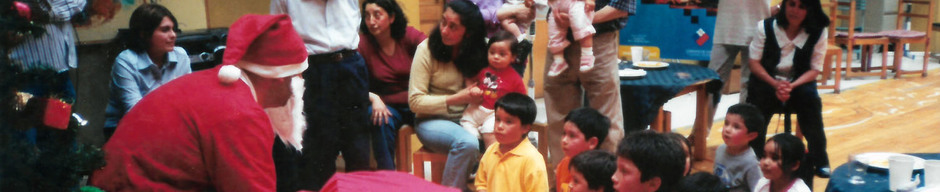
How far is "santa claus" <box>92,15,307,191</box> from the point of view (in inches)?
66.6

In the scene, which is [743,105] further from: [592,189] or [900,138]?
[900,138]

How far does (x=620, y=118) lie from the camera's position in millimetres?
3285

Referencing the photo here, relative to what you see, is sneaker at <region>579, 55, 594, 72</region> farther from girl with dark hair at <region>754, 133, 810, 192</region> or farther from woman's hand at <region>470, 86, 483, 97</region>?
girl with dark hair at <region>754, 133, 810, 192</region>

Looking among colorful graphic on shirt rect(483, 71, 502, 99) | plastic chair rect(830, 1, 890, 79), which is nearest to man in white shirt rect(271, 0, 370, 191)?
colorful graphic on shirt rect(483, 71, 502, 99)

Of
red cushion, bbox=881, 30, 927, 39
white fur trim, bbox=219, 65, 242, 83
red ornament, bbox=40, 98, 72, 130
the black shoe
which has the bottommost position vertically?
the black shoe

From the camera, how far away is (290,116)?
2072 millimetres

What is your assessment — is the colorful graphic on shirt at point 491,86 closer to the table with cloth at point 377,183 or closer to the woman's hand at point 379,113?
the woman's hand at point 379,113

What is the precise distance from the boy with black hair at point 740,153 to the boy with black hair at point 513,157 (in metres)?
0.72

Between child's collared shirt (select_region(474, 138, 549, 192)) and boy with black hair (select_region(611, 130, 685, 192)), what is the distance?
1.20ft

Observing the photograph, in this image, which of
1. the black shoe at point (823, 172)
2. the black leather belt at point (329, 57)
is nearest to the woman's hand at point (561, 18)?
the black leather belt at point (329, 57)

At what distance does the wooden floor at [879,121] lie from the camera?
14.0 ft

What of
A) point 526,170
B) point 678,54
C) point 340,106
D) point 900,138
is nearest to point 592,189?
point 526,170

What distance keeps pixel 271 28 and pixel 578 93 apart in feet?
5.55

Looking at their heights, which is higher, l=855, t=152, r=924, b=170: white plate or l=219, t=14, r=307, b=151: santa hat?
l=219, t=14, r=307, b=151: santa hat
